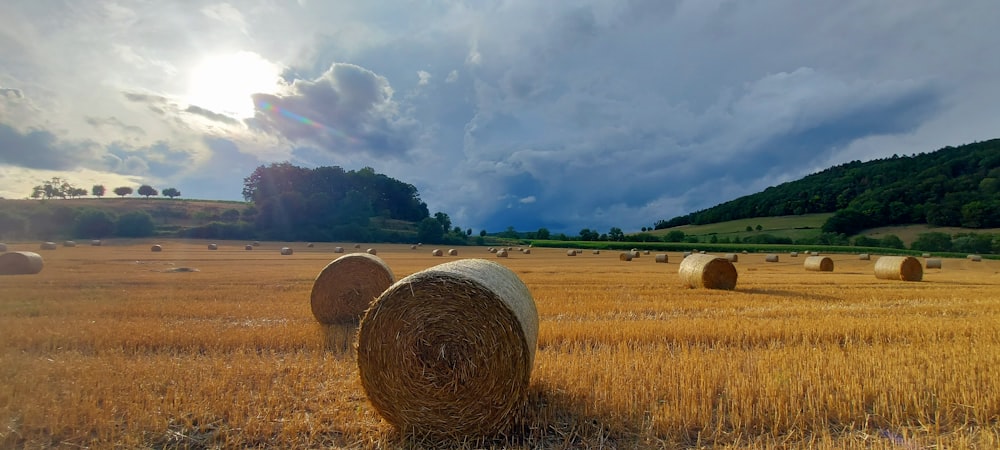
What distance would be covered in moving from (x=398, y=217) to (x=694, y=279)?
7422cm

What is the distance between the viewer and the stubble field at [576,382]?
3984 millimetres

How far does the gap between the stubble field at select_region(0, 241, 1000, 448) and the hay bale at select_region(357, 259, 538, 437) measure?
198 millimetres

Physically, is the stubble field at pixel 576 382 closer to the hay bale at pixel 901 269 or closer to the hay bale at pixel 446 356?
the hay bale at pixel 446 356

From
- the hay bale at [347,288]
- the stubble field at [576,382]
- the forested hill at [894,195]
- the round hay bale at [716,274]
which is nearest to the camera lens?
the stubble field at [576,382]

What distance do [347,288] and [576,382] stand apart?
5730mm

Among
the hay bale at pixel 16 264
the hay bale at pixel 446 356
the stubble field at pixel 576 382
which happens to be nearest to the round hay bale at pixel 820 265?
the stubble field at pixel 576 382

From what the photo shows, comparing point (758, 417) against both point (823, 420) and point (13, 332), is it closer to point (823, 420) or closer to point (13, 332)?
point (823, 420)

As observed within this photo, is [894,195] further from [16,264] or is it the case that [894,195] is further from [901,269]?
[16,264]

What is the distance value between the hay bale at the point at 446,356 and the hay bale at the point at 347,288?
16.7ft

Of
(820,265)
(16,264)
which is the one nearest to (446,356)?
(16,264)

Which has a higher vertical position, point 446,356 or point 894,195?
point 894,195

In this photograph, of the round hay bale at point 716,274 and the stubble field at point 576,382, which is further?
the round hay bale at point 716,274

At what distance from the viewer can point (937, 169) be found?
71812mm

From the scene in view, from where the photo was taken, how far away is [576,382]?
16.1ft
